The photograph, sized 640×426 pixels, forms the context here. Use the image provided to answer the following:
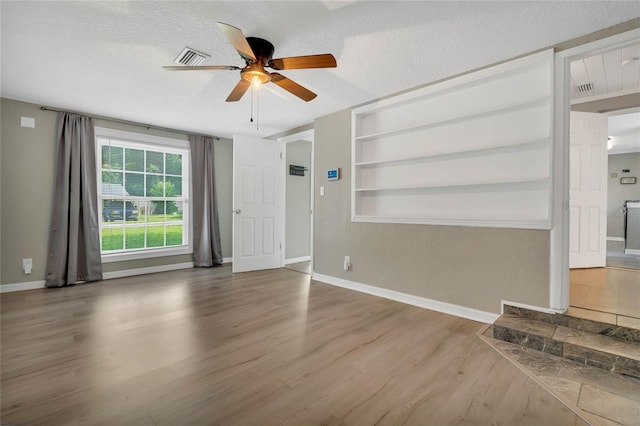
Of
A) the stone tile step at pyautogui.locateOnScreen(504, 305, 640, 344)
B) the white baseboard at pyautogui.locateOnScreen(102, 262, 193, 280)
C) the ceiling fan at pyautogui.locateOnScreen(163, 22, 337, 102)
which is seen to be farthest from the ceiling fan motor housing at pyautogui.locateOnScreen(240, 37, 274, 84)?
the white baseboard at pyautogui.locateOnScreen(102, 262, 193, 280)

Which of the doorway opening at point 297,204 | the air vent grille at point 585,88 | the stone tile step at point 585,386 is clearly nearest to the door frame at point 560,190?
the stone tile step at point 585,386

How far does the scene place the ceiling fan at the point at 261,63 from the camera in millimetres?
1986

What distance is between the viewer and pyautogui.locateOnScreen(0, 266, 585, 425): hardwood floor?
152cm

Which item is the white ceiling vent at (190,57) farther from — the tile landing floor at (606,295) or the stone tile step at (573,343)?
the tile landing floor at (606,295)

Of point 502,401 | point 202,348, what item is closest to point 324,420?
point 502,401

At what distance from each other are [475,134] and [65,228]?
525cm

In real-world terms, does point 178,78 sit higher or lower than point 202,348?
higher

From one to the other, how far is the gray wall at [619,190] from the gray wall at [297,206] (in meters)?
7.33

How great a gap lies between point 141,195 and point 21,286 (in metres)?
1.85

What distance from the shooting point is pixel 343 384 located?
178 cm

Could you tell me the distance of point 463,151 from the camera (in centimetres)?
295

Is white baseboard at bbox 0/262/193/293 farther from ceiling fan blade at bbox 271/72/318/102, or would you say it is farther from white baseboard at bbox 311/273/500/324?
ceiling fan blade at bbox 271/72/318/102

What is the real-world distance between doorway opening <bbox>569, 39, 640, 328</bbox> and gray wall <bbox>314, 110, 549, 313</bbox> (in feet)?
1.71

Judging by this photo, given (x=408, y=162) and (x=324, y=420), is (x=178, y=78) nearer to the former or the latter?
(x=408, y=162)
